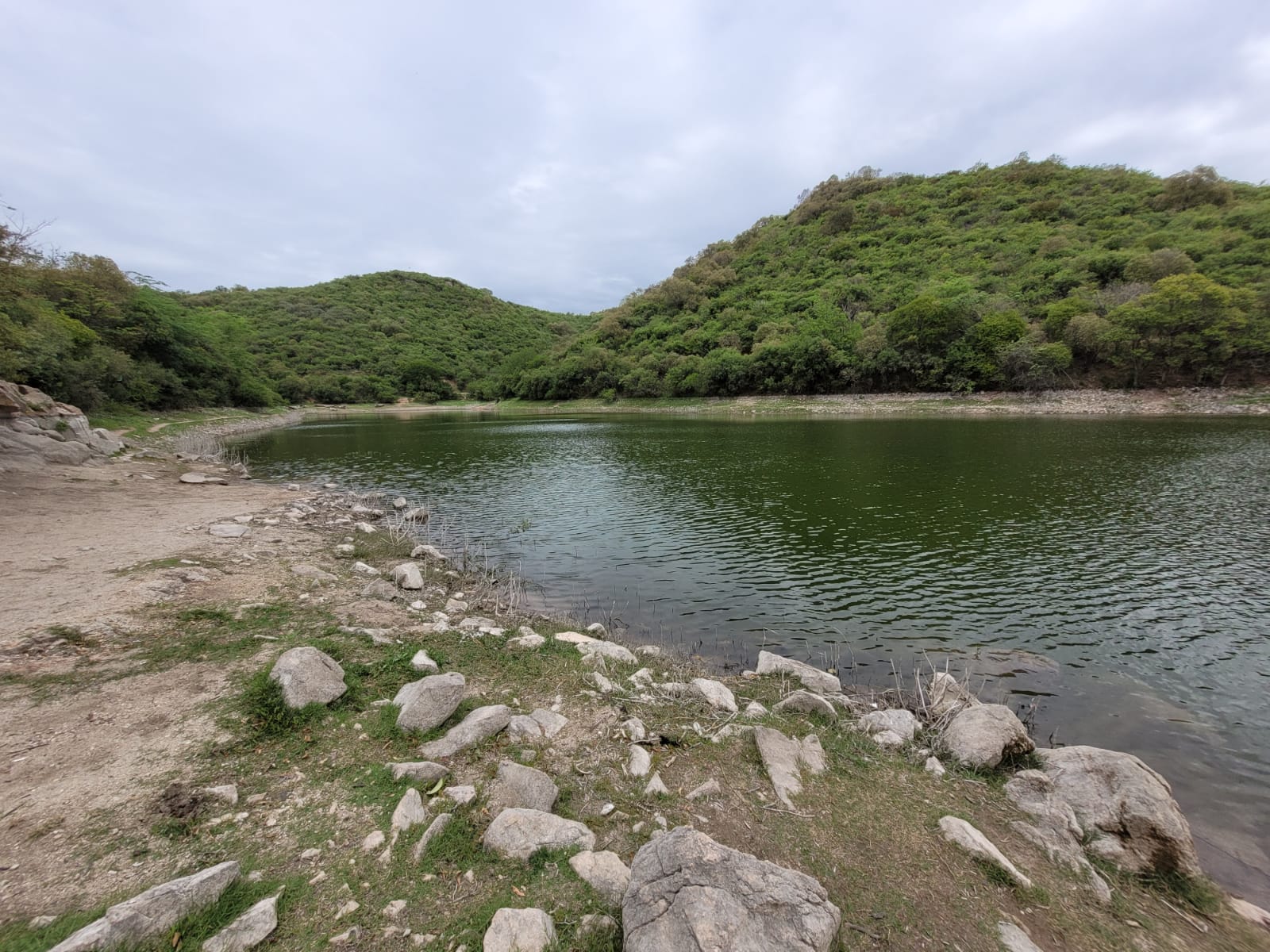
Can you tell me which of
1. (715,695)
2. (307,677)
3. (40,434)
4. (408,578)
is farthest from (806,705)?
(40,434)

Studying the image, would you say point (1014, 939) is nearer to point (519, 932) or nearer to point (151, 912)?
point (519, 932)

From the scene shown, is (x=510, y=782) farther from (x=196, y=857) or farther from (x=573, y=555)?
(x=573, y=555)

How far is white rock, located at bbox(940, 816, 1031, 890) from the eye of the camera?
157 inches

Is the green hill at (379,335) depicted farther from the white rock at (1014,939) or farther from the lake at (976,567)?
the white rock at (1014,939)

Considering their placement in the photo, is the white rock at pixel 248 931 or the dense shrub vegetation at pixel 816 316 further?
the dense shrub vegetation at pixel 816 316

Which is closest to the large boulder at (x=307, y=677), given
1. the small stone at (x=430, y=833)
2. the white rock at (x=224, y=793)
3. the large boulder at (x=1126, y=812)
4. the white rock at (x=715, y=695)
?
the white rock at (x=224, y=793)

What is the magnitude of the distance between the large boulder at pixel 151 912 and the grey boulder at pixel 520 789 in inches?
72.2

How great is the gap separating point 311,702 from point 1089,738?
10.1m

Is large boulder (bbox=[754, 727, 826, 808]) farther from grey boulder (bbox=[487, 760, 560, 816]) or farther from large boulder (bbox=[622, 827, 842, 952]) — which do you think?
grey boulder (bbox=[487, 760, 560, 816])

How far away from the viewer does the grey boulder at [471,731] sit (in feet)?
16.1

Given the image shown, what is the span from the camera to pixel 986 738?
225 inches

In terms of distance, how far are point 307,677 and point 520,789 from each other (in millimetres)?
2990

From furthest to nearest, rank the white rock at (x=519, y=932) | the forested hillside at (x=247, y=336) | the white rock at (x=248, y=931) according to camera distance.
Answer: the forested hillside at (x=247, y=336), the white rock at (x=519, y=932), the white rock at (x=248, y=931)

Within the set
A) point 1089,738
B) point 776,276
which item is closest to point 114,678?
point 1089,738
